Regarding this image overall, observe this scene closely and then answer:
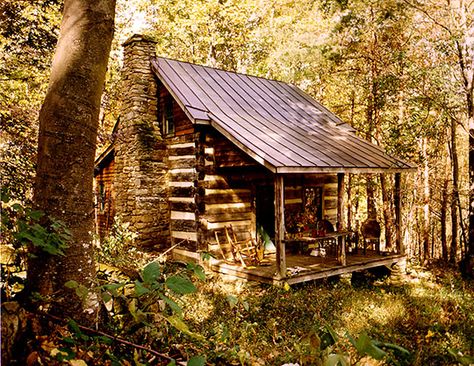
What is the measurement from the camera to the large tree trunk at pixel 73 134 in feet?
9.44

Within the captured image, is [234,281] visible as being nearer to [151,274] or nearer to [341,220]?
[341,220]

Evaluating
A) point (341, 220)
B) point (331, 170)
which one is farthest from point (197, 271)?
point (341, 220)

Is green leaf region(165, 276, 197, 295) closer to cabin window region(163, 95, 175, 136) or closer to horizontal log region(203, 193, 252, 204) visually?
horizontal log region(203, 193, 252, 204)

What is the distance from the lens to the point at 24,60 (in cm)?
1045

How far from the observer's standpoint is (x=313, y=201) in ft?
48.5

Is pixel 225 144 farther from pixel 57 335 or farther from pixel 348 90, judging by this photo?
pixel 348 90

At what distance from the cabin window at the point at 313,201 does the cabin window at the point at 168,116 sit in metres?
5.33

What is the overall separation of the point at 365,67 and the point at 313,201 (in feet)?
21.7

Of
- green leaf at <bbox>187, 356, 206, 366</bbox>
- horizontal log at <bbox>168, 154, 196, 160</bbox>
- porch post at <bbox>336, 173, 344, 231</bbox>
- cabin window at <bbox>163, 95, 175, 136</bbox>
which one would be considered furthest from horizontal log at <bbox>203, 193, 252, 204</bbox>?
green leaf at <bbox>187, 356, 206, 366</bbox>

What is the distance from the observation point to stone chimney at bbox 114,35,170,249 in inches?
525

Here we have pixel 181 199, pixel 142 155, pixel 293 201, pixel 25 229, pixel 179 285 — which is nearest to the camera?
pixel 179 285

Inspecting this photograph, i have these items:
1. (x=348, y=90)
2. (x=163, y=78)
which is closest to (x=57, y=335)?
(x=163, y=78)

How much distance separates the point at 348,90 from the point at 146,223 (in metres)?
13.0

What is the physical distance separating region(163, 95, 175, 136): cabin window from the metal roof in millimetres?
904
